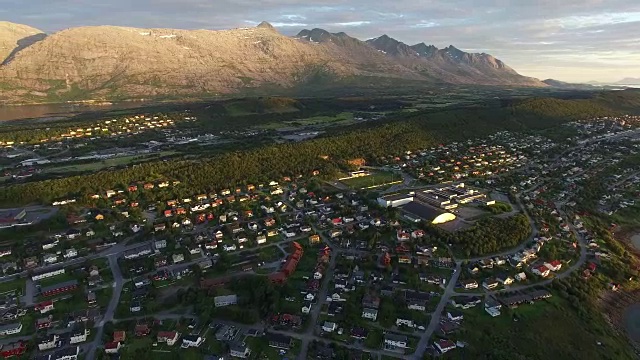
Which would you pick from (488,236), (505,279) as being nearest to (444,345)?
(505,279)

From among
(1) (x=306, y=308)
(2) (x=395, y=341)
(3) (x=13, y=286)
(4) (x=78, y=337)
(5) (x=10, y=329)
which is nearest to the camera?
(2) (x=395, y=341)

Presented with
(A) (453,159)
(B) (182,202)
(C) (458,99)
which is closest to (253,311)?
(B) (182,202)

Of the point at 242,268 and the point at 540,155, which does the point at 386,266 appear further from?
the point at 540,155

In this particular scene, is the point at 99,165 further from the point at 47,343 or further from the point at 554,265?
the point at 554,265

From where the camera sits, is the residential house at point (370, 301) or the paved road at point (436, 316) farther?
the residential house at point (370, 301)

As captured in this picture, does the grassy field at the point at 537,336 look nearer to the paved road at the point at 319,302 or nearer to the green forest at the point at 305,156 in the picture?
the paved road at the point at 319,302

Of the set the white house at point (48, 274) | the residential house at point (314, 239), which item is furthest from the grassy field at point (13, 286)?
the residential house at point (314, 239)
